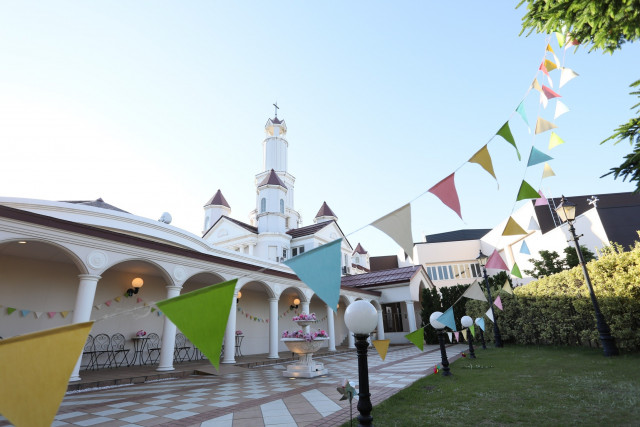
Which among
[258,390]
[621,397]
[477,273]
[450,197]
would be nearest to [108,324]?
[258,390]

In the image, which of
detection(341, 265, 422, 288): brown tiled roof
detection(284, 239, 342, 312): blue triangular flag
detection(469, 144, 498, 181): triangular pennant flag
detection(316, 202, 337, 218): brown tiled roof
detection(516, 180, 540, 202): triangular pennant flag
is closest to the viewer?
detection(284, 239, 342, 312): blue triangular flag

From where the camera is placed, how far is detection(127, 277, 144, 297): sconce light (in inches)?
426

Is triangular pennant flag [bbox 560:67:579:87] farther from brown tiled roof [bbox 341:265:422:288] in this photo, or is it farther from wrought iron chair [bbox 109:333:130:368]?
brown tiled roof [bbox 341:265:422:288]

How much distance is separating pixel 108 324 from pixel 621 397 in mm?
12696

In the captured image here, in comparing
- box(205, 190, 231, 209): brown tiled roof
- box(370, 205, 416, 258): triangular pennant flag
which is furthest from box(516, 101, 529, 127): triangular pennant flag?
box(205, 190, 231, 209): brown tiled roof

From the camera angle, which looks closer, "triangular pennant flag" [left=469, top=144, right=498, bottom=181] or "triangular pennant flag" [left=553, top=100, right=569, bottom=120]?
"triangular pennant flag" [left=469, top=144, right=498, bottom=181]

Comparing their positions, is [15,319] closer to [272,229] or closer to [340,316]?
[340,316]

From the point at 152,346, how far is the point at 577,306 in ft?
47.0

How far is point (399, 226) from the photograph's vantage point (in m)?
4.09

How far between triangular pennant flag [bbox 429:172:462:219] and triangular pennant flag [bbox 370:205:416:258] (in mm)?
728

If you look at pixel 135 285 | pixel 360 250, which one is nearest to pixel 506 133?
pixel 135 285

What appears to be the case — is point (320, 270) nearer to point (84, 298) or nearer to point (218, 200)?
point (84, 298)

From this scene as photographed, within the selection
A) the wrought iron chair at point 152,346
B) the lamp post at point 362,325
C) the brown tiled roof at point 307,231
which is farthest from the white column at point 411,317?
the lamp post at point 362,325

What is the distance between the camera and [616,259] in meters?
8.47
